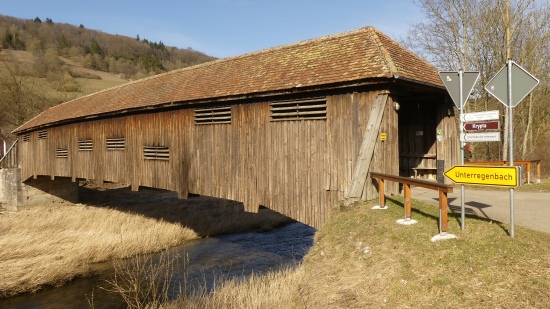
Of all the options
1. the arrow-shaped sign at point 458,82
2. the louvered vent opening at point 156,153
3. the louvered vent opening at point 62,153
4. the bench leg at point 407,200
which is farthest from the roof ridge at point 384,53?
the louvered vent opening at point 62,153

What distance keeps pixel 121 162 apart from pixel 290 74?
324 inches

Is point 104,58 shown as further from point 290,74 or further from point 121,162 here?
point 290,74

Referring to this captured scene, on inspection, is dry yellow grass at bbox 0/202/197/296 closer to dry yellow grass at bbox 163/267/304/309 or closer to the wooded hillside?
dry yellow grass at bbox 163/267/304/309

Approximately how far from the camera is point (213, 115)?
34.2 feet

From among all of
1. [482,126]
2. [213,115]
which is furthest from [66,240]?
[482,126]

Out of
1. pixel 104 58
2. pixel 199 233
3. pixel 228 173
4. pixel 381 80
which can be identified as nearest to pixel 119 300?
pixel 228 173

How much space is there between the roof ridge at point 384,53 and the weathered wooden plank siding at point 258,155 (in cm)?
63

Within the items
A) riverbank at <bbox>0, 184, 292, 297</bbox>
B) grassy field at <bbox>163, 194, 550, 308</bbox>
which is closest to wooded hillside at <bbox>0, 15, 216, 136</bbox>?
riverbank at <bbox>0, 184, 292, 297</bbox>

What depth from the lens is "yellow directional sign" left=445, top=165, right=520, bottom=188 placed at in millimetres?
5062

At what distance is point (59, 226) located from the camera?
55.4ft

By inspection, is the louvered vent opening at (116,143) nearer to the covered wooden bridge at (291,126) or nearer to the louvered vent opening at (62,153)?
the covered wooden bridge at (291,126)

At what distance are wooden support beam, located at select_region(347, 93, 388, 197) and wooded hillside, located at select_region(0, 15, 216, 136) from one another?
35.9 metres

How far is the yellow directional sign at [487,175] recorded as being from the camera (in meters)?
5.06

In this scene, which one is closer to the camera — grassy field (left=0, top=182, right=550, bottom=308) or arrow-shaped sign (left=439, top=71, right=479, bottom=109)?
grassy field (left=0, top=182, right=550, bottom=308)
